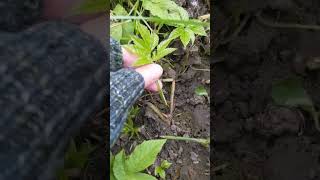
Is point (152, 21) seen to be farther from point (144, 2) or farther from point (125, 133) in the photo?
point (125, 133)

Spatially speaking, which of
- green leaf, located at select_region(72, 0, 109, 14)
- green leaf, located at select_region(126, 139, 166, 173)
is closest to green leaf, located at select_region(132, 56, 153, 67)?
green leaf, located at select_region(126, 139, 166, 173)

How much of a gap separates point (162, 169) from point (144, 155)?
0.04 m

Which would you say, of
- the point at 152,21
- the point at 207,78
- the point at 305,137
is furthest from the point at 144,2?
the point at 305,137

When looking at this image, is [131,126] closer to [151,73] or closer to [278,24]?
[151,73]

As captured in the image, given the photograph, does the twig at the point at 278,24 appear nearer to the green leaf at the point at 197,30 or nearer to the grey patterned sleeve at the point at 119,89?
the green leaf at the point at 197,30

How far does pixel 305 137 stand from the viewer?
683 mm

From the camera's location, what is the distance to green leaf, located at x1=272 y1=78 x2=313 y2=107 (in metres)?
0.68

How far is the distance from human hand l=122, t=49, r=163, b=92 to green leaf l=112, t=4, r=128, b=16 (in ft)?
0.18

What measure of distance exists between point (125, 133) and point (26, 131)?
1.02 feet

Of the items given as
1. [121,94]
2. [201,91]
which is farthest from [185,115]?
[121,94]

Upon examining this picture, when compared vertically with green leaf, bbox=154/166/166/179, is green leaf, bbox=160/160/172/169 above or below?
above

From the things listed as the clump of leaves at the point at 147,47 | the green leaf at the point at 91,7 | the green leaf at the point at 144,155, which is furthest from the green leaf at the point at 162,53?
the green leaf at the point at 91,7

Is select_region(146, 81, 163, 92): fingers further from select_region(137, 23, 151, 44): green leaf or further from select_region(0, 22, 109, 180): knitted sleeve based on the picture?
select_region(0, 22, 109, 180): knitted sleeve

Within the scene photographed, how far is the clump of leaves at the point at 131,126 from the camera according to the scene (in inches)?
27.0
